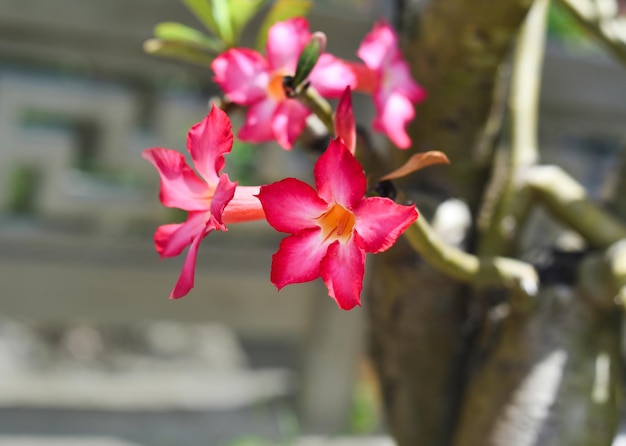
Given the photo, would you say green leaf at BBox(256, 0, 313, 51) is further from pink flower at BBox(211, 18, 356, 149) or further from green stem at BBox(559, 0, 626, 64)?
green stem at BBox(559, 0, 626, 64)

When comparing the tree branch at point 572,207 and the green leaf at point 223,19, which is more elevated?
the green leaf at point 223,19

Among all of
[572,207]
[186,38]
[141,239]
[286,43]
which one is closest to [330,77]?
[286,43]

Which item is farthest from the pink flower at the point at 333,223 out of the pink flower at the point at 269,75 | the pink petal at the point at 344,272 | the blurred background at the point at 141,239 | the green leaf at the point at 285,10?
the blurred background at the point at 141,239

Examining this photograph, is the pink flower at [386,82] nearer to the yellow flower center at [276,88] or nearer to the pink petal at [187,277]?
the yellow flower center at [276,88]

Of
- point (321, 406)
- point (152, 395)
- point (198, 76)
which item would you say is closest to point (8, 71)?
point (198, 76)

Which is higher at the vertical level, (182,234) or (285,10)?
(285,10)

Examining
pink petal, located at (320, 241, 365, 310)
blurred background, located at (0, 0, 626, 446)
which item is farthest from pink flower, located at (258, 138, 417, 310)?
blurred background, located at (0, 0, 626, 446)

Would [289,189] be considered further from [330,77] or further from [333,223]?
[330,77]
